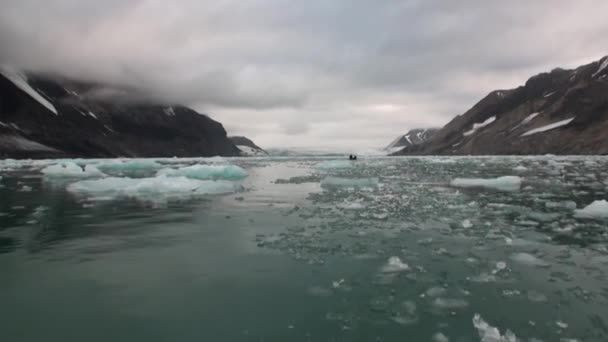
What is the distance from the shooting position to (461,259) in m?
9.16

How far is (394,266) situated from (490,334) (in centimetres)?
323

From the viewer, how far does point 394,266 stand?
857 cm

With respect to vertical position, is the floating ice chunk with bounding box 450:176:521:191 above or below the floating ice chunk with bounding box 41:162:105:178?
below

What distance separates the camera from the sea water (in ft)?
18.8

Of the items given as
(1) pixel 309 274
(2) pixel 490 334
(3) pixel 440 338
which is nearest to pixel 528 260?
(2) pixel 490 334

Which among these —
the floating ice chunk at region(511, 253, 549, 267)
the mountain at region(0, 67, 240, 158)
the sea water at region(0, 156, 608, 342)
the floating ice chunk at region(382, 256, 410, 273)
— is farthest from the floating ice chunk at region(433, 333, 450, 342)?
the mountain at region(0, 67, 240, 158)

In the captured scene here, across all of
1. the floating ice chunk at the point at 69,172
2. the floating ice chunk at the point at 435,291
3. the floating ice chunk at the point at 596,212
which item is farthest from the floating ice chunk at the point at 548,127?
the floating ice chunk at the point at 435,291

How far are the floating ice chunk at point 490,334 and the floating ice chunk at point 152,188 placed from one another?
19.7 metres

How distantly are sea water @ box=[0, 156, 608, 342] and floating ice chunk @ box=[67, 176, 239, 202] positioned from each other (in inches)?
261

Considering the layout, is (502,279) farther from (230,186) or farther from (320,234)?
(230,186)

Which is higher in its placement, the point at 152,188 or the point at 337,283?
the point at 152,188

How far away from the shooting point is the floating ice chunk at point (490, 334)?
208 inches

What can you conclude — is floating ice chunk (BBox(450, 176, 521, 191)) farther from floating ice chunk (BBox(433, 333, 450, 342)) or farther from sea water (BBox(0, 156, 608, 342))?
floating ice chunk (BBox(433, 333, 450, 342))

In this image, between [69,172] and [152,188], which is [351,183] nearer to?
[152,188]
